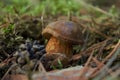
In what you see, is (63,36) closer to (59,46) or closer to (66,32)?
(66,32)

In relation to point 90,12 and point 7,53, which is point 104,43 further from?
point 90,12

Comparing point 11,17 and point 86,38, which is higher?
point 11,17

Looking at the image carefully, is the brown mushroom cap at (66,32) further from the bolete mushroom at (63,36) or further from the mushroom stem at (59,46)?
the mushroom stem at (59,46)

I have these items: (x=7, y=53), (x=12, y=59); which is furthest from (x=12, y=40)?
(x=12, y=59)

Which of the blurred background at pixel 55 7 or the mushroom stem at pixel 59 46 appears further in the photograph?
the blurred background at pixel 55 7

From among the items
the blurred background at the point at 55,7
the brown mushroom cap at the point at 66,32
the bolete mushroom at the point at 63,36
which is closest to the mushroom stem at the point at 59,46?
the bolete mushroom at the point at 63,36

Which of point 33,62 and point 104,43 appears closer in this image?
point 33,62

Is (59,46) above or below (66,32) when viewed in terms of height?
below

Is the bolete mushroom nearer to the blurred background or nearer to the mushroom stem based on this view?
the mushroom stem

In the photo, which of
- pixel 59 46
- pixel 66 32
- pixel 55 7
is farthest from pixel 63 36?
pixel 55 7
